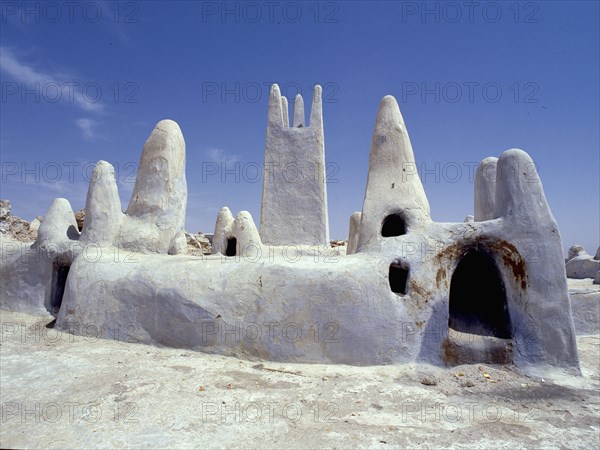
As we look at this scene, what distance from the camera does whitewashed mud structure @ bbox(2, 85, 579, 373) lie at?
7703 mm

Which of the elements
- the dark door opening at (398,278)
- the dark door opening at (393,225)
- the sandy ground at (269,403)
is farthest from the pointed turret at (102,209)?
the dark door opening at (398,278)

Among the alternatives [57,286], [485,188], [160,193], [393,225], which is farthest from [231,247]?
[485,188]

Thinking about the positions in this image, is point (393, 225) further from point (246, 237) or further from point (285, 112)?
point (285, 112)

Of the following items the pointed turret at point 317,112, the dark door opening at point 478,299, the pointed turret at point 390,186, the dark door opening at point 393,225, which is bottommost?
the dark door opening at point 478,299

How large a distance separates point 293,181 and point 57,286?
7.86 metres

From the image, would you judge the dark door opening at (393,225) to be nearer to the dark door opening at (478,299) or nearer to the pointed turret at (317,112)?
the dark door opening at (478,299)

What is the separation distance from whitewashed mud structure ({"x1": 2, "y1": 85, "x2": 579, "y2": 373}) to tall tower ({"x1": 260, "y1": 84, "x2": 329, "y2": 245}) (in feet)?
14.1

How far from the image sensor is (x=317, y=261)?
27.5ft

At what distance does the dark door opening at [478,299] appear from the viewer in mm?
8308

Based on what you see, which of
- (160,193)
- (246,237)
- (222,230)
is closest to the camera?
(246,237)

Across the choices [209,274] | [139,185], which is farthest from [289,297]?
[139,185]

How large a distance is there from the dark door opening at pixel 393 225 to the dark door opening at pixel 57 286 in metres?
7.96

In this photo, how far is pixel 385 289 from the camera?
310 inches

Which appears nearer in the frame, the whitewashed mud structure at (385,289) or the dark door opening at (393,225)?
the whitewashed mud structure at (385,289)
